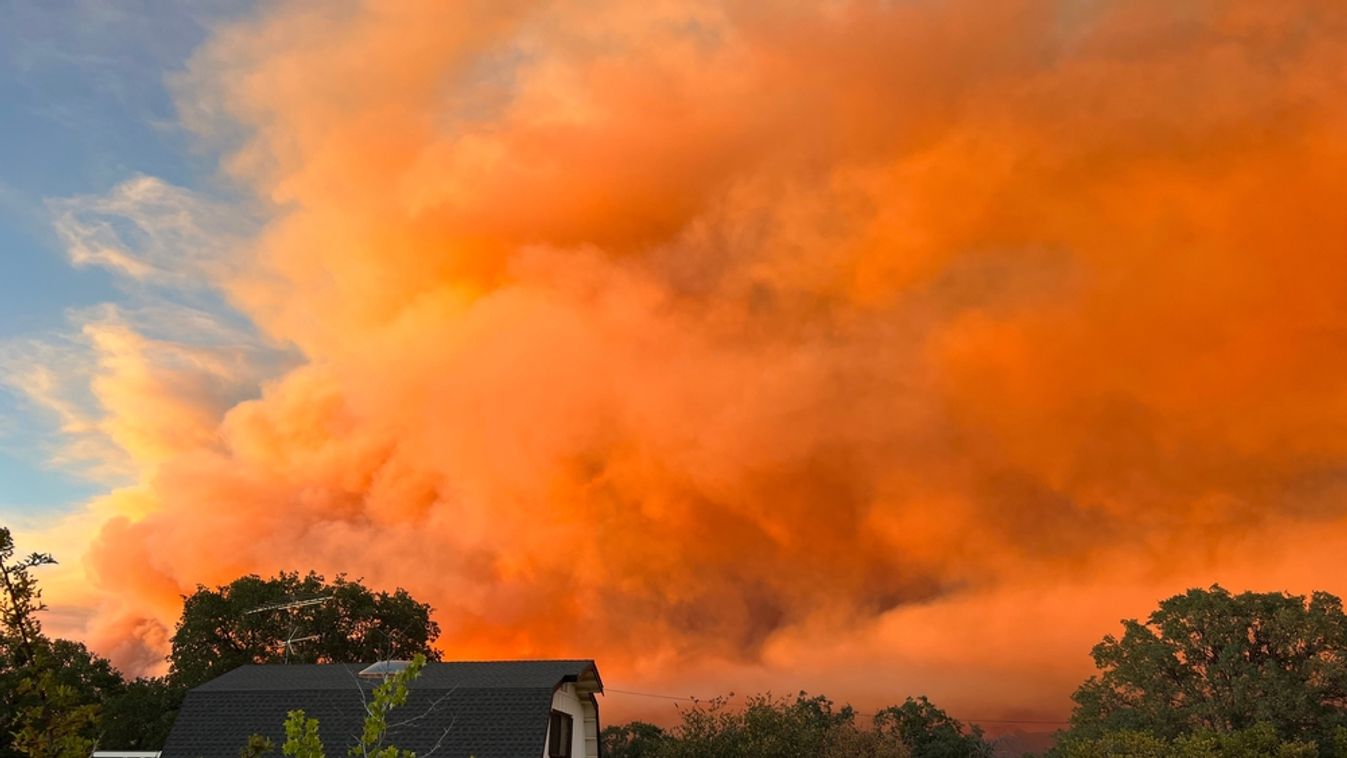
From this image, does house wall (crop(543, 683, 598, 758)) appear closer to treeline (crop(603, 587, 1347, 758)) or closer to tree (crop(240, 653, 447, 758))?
treeline (crop(603, 587, 1347, 758))

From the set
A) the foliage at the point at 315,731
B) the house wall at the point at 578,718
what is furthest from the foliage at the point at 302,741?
the house wall at the point at 578,718

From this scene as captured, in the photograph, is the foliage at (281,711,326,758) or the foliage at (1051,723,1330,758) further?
the foliage at (1051,723,1330,758)

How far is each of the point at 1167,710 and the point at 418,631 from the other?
47.8 meters

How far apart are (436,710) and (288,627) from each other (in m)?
31.5

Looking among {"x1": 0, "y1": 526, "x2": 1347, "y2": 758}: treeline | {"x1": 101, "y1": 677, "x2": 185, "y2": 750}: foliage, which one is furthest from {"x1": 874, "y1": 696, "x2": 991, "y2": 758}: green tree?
{"x1": 101, "y1": 677, "x2": 185, "y2": 750}: foliage

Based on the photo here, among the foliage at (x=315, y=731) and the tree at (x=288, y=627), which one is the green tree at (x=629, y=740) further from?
the foliage at (x=315, y=731)

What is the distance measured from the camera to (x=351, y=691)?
42.8 metres

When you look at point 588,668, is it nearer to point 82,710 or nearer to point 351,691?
point 351,691

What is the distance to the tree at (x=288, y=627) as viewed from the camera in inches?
2603

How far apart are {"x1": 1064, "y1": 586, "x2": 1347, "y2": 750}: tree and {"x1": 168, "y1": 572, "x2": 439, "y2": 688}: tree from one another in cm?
4416

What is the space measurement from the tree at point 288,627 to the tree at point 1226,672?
44160mm

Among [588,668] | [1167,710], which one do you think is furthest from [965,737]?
[588,668]

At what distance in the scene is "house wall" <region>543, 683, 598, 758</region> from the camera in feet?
141

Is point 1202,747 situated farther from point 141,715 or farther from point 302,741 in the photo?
point 141,715
